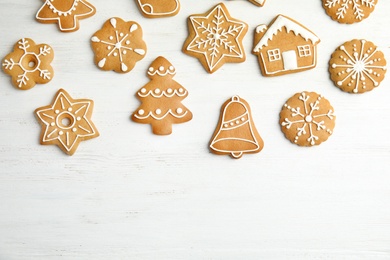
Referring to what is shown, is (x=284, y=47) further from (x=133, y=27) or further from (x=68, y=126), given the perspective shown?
(x=68, y=126)

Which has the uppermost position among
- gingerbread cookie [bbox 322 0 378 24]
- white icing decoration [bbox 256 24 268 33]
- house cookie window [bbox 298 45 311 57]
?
gingerbread cookie [bbox 322 0 378 24]

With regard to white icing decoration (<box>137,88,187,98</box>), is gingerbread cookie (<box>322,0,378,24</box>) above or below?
above

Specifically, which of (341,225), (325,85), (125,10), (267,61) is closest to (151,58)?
(125,10)

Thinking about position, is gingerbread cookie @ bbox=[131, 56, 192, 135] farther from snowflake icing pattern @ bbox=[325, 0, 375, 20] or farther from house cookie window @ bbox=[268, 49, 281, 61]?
snowflake icing pattern @ bbox=[325, 0, 375, 20]

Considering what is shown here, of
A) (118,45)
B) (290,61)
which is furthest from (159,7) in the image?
(290,61)

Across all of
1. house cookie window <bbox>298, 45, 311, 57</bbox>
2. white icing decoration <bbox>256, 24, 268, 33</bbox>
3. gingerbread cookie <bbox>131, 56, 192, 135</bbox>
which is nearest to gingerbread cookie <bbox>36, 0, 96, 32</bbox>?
gingerbread cookie <bbox>131, 56, 192, 135</bbox>

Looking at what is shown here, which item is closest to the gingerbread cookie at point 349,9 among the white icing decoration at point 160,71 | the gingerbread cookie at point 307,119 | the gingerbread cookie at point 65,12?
the gingerbread cookie at point 307,119
